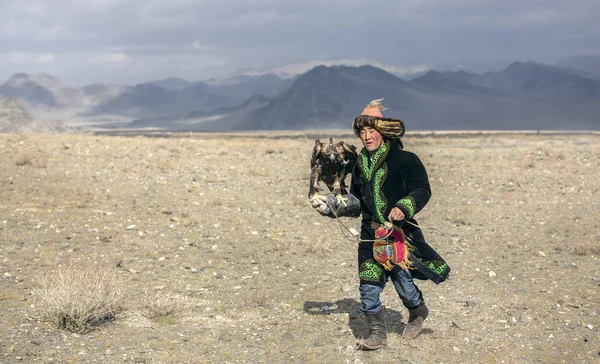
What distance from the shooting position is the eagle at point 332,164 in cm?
646

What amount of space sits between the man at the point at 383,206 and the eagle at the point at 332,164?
0.44ft

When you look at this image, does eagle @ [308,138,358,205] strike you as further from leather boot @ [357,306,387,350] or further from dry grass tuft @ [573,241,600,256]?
dry grass tuft @ [573,241,600,256]

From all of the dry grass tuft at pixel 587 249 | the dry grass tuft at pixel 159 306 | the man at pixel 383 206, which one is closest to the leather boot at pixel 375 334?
the man at pixel 383 206

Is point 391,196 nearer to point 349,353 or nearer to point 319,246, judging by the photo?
point 349,353

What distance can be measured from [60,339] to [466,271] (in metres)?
6.06

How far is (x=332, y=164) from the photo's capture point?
21.4 ft

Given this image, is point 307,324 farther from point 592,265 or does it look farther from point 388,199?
point 592,265

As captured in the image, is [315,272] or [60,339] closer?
[60,339]

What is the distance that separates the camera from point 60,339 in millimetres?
6539

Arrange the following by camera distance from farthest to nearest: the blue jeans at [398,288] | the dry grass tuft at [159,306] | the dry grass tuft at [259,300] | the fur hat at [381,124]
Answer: the dry grass tuft at [259,300], the dry grass tuft at [159,306], the blue jeans at [398,288], the fur hat at [381,124]

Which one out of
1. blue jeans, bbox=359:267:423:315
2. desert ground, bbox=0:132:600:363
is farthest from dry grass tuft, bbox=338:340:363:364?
blue jeans, bbox=359:267:423:315

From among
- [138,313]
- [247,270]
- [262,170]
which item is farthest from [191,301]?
[262,170]

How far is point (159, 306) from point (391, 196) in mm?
3156

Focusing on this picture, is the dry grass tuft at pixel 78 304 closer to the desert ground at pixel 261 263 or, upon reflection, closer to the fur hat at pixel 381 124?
the desert ground at pixel 261 263
